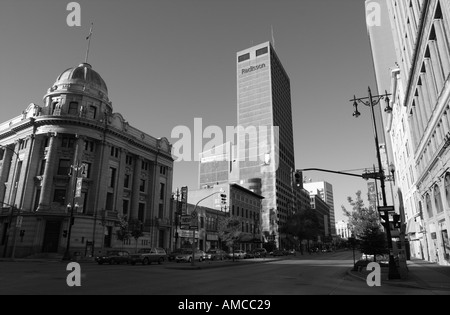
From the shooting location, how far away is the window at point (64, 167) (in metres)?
48.5

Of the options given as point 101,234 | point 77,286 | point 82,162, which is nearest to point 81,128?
point 82,162

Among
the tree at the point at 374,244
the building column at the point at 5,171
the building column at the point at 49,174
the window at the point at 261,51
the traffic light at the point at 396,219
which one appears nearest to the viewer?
the traffic light at the point at 396,219

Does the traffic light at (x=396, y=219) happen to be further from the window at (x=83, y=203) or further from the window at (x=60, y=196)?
the window at (x=60, y=196)

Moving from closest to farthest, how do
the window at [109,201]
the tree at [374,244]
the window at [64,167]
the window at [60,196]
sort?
the tree at [374,244]
the window at [60,196]
the window at [64,167]
the window at [109,201]

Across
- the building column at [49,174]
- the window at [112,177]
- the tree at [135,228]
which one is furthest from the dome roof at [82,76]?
the tree at [135,228]

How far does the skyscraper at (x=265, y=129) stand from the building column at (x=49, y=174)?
313 feet

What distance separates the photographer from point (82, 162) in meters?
49.5

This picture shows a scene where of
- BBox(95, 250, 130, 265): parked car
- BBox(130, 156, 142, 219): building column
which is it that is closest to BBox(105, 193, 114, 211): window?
BBox(130, 156, 142, 219): building column

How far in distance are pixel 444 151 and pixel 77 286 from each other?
2694 centimetres

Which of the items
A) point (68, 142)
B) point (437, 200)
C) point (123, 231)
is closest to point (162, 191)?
point (123, 231)

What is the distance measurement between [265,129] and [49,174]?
114020 mm

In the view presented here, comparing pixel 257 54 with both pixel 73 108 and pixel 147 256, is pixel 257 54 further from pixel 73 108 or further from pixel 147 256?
pixel 147 256

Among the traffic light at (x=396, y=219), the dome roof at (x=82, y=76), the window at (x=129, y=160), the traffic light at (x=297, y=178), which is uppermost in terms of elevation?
the dome roof at (x=82, y=76)

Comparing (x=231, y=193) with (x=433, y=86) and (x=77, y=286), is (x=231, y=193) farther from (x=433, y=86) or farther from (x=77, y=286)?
(x=77, y=286)
